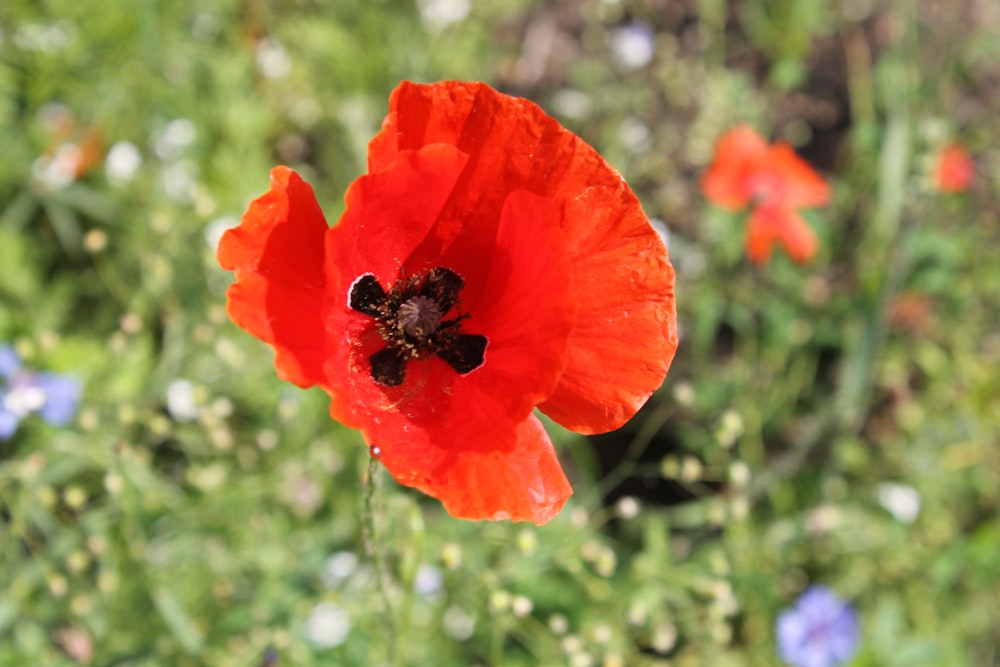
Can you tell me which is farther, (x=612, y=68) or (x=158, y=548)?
(x=612, y=68)

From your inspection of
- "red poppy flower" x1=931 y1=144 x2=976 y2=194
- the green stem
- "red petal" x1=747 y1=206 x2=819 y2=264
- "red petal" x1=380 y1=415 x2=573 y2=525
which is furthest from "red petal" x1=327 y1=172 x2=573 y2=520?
"red poppy flower" x1=931 y1=144 x2=976 y2=194

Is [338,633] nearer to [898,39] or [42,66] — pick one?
[42,66]

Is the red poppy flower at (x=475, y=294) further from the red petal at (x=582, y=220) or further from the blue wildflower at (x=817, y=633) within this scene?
the blue wildflower at (x=817, y=633)

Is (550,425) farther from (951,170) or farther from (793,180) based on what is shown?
(951,170)

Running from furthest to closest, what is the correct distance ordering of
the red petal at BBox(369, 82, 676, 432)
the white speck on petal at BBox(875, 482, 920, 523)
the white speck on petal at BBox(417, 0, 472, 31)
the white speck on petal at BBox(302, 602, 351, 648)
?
the white speck on petal at BBox(417, 0, 472, 31) → the white speck on petal at BBox(875, 482, 920, 523) → the white speck on petal at BBox(302, 602, 351, 648) → the red petal at BBox(369, 82, 676, 432)

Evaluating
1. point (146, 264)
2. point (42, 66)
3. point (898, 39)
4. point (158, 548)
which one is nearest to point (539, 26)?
point (898, 39)

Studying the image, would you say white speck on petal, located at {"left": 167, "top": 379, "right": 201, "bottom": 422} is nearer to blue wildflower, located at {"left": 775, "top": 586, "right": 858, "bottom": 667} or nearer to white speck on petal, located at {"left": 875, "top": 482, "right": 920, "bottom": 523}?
blue wildflower, located at {"left": 775, "top": 586, "right": 858, "bottom": 667}

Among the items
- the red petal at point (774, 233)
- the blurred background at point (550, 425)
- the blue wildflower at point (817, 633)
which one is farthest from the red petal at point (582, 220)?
the red petal at point (774, 233)
